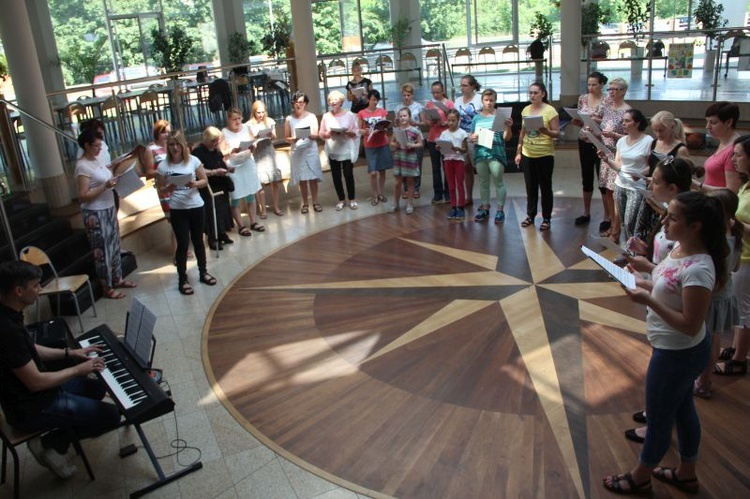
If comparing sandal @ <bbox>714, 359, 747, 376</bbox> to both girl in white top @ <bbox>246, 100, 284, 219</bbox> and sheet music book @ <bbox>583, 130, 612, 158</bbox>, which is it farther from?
girl in white top @ <bbox>246, 100, 284, 219</bbox>

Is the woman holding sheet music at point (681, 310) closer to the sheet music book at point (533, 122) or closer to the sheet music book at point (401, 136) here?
the sheet music book at point (533, 122)

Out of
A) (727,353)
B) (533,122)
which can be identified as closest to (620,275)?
(727,353)

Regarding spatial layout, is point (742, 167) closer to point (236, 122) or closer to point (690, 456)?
point (690, 456)

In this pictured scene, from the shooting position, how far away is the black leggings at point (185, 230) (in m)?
6.65

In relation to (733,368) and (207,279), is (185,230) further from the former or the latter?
(733,368)

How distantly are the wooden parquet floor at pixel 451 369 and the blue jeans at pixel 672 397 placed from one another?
38 cm

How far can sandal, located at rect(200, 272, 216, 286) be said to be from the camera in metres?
7.04

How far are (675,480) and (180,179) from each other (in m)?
4.86

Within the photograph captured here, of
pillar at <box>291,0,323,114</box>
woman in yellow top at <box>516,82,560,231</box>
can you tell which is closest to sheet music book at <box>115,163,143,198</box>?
woman in yellow top at <box>516,82,560,231</box>

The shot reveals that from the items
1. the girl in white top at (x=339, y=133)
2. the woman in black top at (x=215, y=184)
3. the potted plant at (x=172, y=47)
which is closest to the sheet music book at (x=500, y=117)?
the girl in white top at (x=339, y=133)

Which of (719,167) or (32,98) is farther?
(32,98)

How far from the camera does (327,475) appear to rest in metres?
4.00

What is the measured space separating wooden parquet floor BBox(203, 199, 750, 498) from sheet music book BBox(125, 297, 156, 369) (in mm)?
928

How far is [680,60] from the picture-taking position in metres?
10.4
